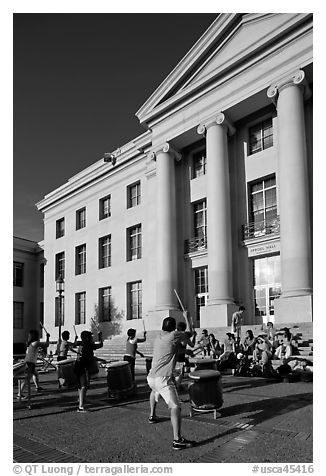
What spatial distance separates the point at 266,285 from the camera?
19734mm

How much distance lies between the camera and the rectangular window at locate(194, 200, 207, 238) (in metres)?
22.7

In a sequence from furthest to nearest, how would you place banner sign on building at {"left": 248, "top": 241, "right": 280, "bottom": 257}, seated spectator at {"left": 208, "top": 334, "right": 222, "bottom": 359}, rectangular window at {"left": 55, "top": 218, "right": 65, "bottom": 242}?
rectangular window at {"left": 55, "top": 218, "right": 65, "bottom": 242} < banner sign on building at {"left": 248, "top": 241, "right": 280, "bottom": 257} < seated spectator at {"left": 208, "top": 334, "right": 222, "bottom": 359}

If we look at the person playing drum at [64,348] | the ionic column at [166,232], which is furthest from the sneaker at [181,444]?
the ionic column at [166,232]

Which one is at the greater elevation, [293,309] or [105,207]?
[105,207]

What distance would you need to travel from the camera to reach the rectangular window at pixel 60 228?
3334 centimetres

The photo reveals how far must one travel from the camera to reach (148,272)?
1001 inches

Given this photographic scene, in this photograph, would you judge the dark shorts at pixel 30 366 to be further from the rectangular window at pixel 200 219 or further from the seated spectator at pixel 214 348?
the rectangular window at pixel 200 219

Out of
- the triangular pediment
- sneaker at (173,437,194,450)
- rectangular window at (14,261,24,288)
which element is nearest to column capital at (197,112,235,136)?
the triangular pediment

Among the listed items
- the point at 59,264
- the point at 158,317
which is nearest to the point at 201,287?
the point at 158,317

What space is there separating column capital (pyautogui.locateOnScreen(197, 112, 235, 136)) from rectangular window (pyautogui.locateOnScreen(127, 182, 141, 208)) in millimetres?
7396

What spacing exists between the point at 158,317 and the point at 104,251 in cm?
929

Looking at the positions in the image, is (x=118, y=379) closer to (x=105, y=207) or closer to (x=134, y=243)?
(x=134, y=243)

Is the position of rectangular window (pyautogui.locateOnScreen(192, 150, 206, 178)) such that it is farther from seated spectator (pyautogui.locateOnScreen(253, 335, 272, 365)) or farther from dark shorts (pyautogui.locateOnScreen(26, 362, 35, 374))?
dark shorts (pyautogui.locateOnScreen(26, 362, 35, 374))
